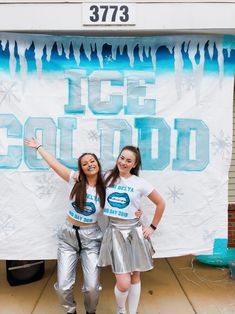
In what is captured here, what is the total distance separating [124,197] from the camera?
3402mm

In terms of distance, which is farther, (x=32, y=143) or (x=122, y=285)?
(x=32, y=143)

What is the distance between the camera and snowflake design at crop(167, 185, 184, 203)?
4.04 meters

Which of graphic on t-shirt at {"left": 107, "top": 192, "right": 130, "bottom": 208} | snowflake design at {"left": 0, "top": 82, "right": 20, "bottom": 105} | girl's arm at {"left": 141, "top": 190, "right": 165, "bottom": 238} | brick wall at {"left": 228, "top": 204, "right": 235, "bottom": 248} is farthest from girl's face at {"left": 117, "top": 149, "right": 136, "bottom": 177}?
brick wall at {"left": 228, "top": 204, "right": 235, "bottom": 248}

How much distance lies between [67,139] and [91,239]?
1.11 metres

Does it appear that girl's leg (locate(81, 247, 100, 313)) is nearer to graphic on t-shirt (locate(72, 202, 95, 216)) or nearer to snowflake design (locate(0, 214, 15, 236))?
graphic on t-shirt (locate(72, 202, 95, 216))

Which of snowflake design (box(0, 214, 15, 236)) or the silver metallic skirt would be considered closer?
the silver metallic skirt

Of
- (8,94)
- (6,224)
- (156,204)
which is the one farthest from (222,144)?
(6,224)

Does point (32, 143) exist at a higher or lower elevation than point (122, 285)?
higher

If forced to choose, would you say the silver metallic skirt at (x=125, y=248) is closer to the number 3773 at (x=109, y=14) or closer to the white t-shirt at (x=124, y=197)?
the white t-shirt at (x=124, y=197)

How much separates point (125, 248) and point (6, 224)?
4.58 feet

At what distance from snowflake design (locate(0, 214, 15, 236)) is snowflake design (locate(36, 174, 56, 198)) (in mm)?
401

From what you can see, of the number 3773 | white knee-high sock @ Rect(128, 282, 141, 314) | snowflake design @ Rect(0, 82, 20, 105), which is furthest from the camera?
snowflake design @ Rect(0, 82, 20, 105)

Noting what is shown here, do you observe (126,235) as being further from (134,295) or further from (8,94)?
(8,94)

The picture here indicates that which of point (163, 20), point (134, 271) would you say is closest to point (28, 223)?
point (134, 271)
